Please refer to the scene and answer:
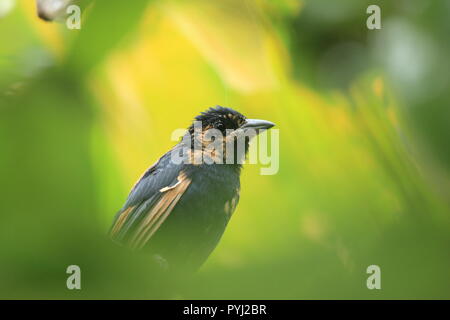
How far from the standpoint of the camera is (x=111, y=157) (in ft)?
7.10

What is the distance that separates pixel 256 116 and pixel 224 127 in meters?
0.14

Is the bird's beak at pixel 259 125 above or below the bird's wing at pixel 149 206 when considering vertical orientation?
above

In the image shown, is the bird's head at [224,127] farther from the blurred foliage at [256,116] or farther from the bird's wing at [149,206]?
the bird's wing at [149,206]

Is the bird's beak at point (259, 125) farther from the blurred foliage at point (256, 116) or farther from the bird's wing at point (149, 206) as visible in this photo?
the bird's wing at point (149, 206)

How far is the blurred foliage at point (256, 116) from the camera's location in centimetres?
217

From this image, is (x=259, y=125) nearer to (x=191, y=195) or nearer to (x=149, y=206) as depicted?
(x=191, y=195)

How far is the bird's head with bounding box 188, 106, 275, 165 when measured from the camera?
2.19 m

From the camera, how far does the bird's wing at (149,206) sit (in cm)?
212

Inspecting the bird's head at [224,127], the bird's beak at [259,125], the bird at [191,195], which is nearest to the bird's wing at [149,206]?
the bird at [191,195]

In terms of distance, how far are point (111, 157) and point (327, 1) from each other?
1064mm

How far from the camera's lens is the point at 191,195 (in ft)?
6.94

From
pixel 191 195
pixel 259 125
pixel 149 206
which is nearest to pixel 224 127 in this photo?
pixel 259 125

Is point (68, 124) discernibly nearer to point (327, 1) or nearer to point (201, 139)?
point (201, 139)

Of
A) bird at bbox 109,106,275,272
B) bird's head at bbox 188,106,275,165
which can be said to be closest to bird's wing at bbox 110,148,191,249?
bird at bbox 109,106,275,272
